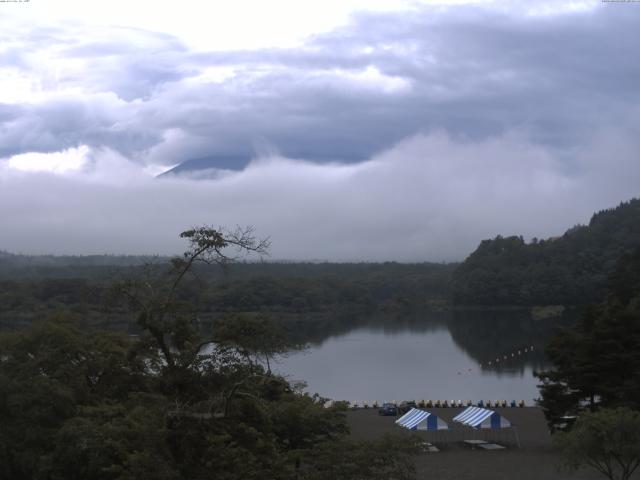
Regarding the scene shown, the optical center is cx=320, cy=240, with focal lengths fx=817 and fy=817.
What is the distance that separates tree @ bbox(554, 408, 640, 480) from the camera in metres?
15.2

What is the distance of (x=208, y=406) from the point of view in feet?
29.8

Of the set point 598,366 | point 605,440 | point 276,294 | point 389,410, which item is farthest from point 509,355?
point 276,294

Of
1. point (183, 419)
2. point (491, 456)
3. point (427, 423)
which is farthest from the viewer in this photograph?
point (427, 423)

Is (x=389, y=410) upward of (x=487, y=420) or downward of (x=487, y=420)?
downward

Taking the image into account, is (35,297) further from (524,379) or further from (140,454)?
(140,454)

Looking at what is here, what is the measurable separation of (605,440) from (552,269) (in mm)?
83645

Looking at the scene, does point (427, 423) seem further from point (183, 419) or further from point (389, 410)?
point (183, 419)

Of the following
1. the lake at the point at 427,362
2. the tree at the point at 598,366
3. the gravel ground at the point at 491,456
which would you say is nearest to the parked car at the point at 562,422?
the tree at the point at 598,366

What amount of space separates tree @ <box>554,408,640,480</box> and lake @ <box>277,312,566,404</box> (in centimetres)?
991

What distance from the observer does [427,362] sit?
164 ft

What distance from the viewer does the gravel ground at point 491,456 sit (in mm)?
19141

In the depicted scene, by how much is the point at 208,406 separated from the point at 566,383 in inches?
623

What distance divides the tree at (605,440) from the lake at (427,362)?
9.91m

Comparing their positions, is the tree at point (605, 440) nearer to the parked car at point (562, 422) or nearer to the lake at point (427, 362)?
the parked car at point (562, 422)
